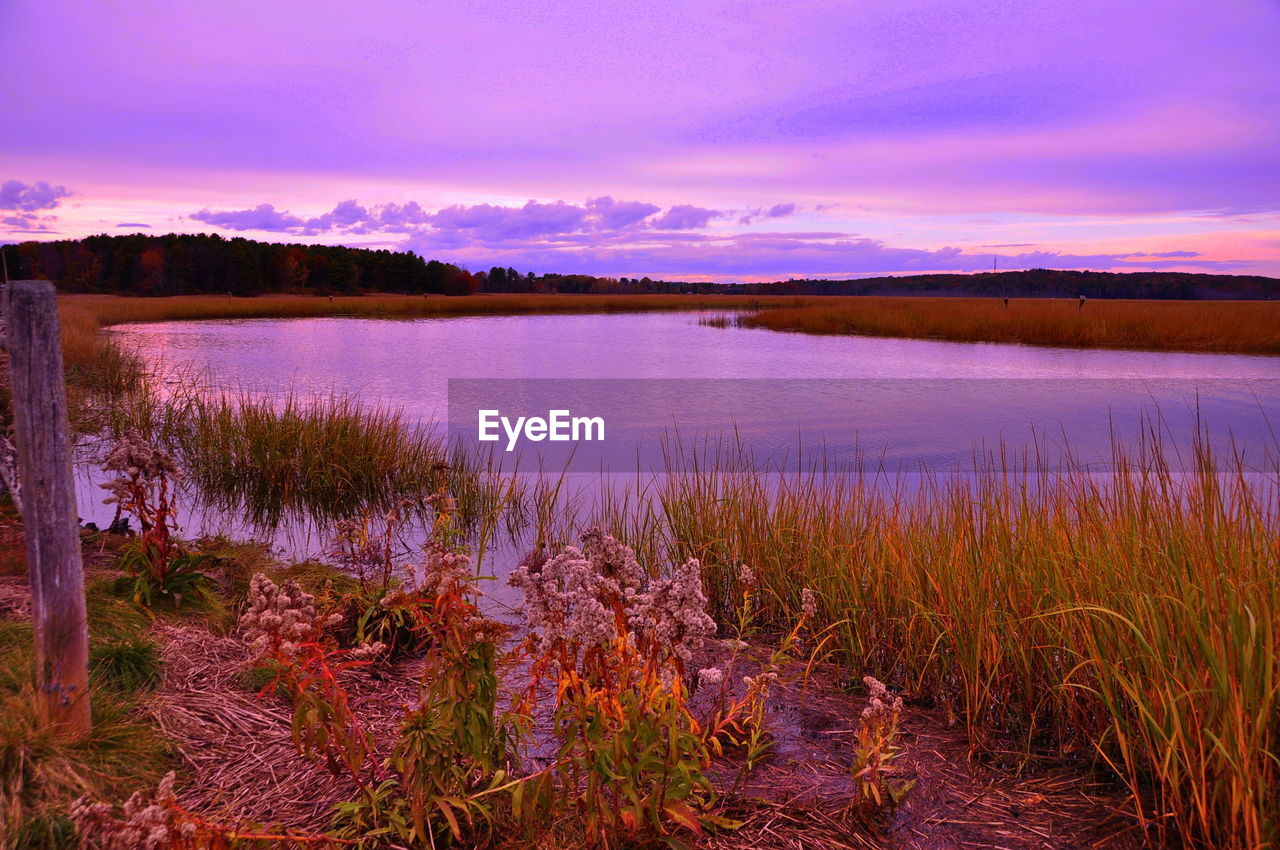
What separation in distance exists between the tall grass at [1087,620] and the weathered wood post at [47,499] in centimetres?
304

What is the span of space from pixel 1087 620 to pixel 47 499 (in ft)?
12.1

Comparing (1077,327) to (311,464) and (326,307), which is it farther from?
(326,307)

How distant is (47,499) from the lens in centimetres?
263

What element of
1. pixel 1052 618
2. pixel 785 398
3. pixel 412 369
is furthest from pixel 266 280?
pixel 1052 618

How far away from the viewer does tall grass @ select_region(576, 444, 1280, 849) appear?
2.34 meters

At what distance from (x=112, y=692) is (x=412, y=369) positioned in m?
18.5

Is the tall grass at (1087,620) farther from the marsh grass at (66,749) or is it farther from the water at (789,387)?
the marsh grass at (66,749)

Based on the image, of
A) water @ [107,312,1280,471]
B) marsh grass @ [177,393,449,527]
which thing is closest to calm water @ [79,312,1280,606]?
water @ [107,312,1280,471]

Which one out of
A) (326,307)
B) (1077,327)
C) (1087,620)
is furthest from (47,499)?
(326,307)

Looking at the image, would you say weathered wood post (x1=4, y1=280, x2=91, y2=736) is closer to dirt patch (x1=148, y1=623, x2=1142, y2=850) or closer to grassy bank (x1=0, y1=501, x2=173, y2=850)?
grassy bank (x1=0, y1=501, x2=173, y2=850)

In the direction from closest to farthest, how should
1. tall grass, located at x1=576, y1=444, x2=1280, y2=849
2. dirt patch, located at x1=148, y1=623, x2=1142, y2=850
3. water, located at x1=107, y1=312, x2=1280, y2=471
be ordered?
tall grass, located at x1=576, y1=444, x2=1280, y2=849, dirt patch, located at x1=148, y1=623, x2=1142, y2=850, water, located at x1=107, y1=312, x2=1280, y2=471

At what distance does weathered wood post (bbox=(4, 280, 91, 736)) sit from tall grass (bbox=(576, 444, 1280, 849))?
9.97 feet

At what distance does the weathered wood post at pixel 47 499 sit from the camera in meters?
2.61

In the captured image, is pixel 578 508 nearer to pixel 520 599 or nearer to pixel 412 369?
pixel 520 599
